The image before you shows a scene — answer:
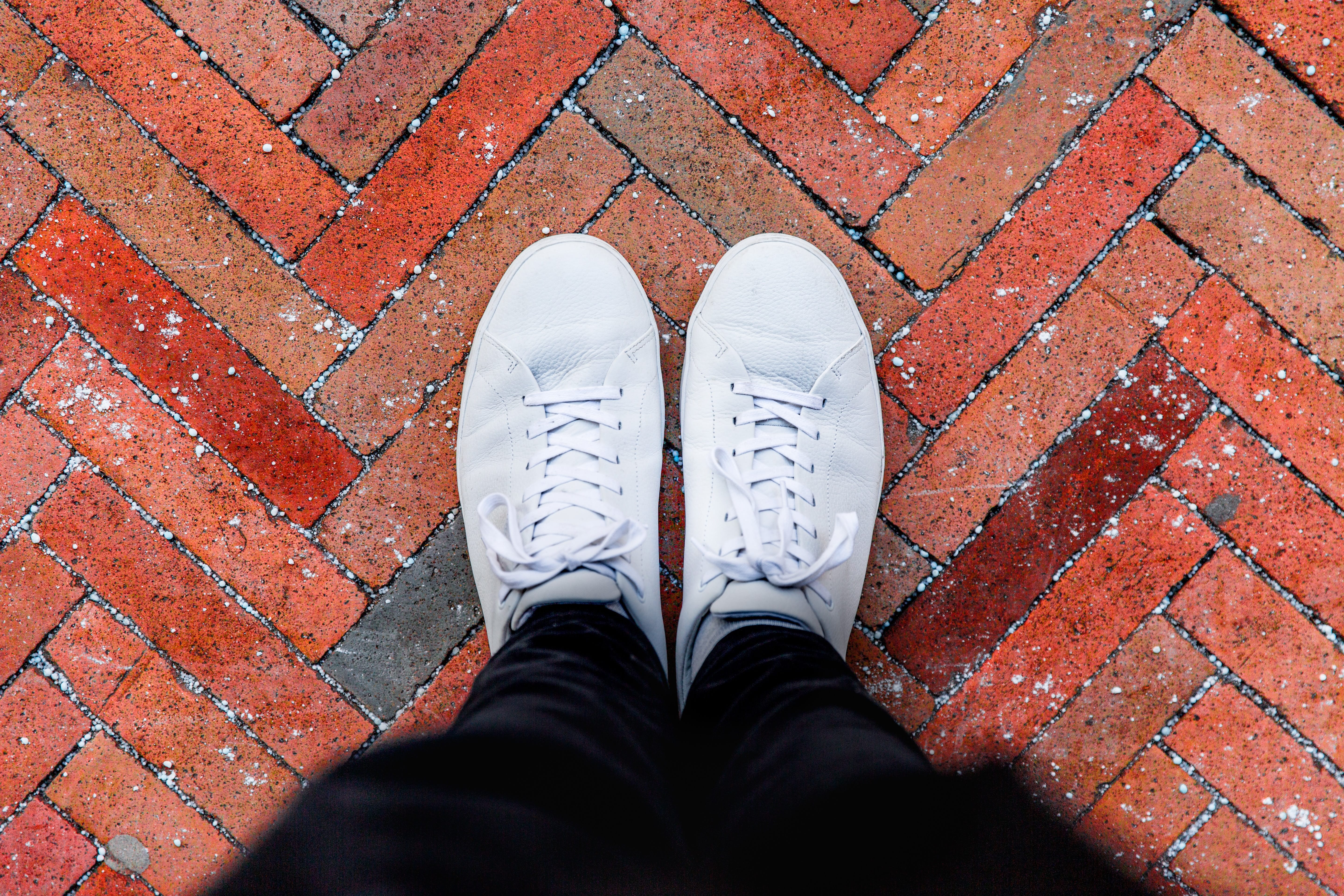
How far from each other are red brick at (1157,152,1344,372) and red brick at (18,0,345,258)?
1720mm

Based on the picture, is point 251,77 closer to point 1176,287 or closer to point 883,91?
point 883,91

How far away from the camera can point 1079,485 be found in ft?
4.87

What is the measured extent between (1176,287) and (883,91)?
68cm

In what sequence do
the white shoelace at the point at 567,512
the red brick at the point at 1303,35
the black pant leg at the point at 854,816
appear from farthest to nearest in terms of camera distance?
the red brick at the point at 1303,35, the white shoelace at the point at 567,512, the black pant leg at the point at 854,816

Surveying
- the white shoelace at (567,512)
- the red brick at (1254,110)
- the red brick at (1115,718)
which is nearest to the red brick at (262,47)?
the white shoelace at (567,512)

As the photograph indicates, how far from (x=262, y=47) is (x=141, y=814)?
1.54 m

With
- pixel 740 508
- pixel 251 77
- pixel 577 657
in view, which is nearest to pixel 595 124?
pixel 251 77

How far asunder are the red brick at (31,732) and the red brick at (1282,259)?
2438 millimetres

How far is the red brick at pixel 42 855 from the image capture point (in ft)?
4.99

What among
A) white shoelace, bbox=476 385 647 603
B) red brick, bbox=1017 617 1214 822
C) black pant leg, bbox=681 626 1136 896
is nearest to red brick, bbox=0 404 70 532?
white shoelace, bbox=476 385 647 603

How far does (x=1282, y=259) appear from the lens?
1.47 m

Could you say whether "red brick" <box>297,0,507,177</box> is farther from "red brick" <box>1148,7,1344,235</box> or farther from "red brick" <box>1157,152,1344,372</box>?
"red brick" <box>1157,152,1344,372</box>

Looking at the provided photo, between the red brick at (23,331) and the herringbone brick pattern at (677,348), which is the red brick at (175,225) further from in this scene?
the red brick at (23,331)

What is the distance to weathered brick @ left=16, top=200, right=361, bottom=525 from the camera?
1531 mm
